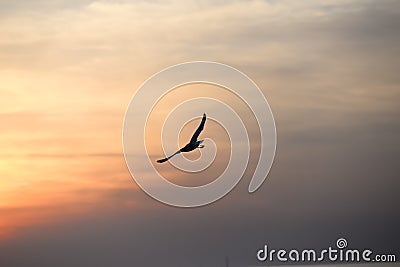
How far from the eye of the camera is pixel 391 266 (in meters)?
14.3

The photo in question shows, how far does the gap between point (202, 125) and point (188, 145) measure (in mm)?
512

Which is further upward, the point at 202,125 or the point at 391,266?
the point at 202,125

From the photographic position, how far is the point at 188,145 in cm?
1113

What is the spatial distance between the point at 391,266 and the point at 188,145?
23.1 feet

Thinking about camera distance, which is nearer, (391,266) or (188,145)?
(188,145)

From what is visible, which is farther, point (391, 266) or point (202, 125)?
point (391, 266)

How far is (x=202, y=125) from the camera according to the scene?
11.2m

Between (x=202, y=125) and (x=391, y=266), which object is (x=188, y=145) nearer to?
(x=202, y=125)

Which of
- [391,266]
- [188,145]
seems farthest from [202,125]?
[391,266]
